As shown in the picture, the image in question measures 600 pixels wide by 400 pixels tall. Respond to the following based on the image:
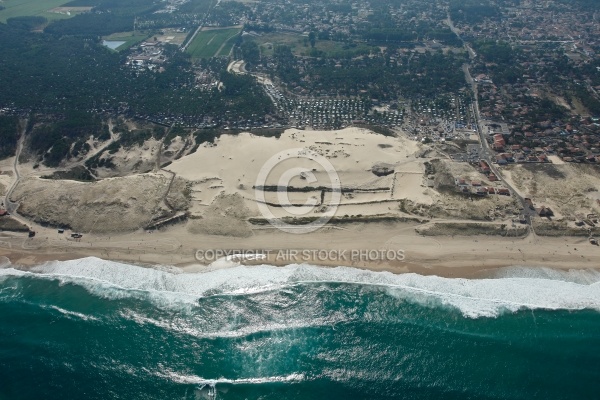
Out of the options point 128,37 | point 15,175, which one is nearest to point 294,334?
point 15,175

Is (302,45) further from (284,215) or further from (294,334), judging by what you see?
(294,334)

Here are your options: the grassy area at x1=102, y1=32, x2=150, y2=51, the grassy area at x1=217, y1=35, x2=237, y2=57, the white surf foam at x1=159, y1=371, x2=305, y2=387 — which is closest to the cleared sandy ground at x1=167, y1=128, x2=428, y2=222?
the white surf foam at x1=159, y1=371, x2=305, y2=387

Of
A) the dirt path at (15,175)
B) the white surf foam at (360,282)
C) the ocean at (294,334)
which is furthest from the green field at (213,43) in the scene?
the ocean at (294,334)

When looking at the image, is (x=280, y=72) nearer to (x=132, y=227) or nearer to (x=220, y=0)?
(x=132, y=227)

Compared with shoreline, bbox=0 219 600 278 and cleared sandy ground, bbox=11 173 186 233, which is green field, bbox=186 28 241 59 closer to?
cleared sandy ground, bbox=11 173 186 233

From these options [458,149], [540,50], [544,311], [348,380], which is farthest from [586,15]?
[348,380]

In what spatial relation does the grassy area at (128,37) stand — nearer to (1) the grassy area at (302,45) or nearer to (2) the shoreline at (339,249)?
(1) the grassy area at (302,45)
